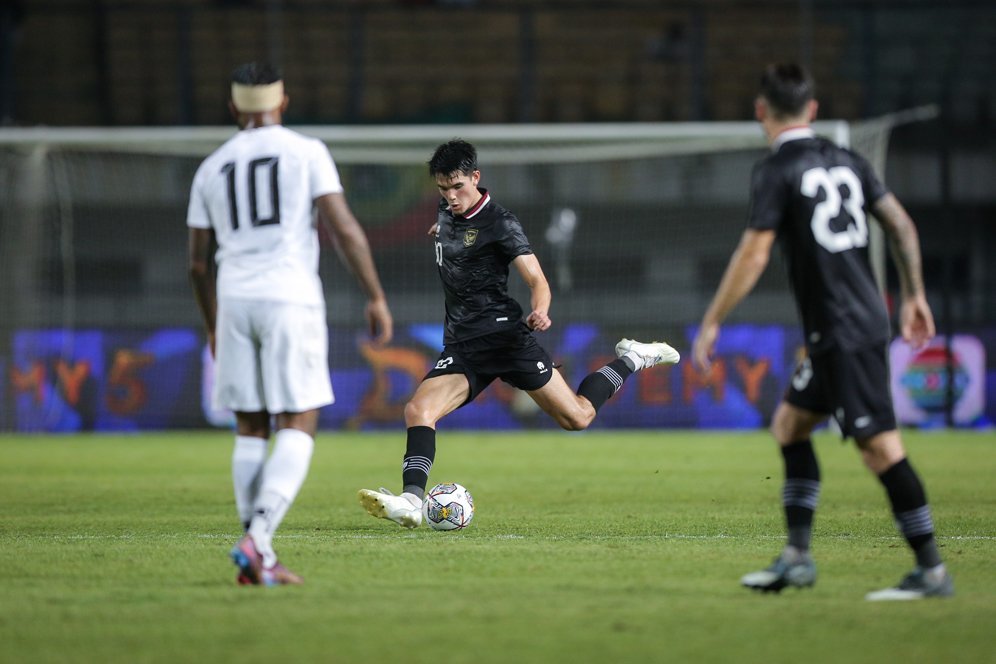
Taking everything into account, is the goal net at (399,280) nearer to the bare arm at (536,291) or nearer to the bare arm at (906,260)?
the bare arm at (536,291)

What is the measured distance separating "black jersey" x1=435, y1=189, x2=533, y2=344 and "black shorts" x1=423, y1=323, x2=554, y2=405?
A: 0.05m

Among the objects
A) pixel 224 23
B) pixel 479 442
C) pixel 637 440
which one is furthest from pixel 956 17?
pixel 224 23

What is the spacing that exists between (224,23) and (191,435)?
22.1 feet

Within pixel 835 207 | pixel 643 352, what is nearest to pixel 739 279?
pixel 835 207

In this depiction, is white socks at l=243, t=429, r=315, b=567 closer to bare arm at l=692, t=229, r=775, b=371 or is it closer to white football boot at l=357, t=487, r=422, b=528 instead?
bare arm at l=692, t=229, r=775, b=371

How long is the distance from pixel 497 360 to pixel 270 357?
9.13ft

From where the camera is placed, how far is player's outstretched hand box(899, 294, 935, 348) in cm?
532

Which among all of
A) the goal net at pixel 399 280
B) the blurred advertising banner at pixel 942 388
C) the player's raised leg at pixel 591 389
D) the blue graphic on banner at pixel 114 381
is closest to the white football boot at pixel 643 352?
the player's raised leg at pixel 591 389

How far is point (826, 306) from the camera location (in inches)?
203

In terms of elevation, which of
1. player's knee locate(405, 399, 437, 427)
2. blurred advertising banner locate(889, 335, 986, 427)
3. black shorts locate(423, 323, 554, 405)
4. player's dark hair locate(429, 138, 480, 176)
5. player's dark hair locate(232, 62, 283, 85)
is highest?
player's dark hair locate(232, 62, 283, 85)

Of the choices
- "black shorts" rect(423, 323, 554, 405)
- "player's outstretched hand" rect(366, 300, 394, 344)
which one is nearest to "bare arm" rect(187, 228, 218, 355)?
"player's outstretched hand" rect(366, 300, 394, 344)

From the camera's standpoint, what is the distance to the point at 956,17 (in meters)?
19.5

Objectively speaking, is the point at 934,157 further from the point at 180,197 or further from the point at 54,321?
the point at 54,321

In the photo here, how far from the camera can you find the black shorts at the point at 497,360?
8031 mm
